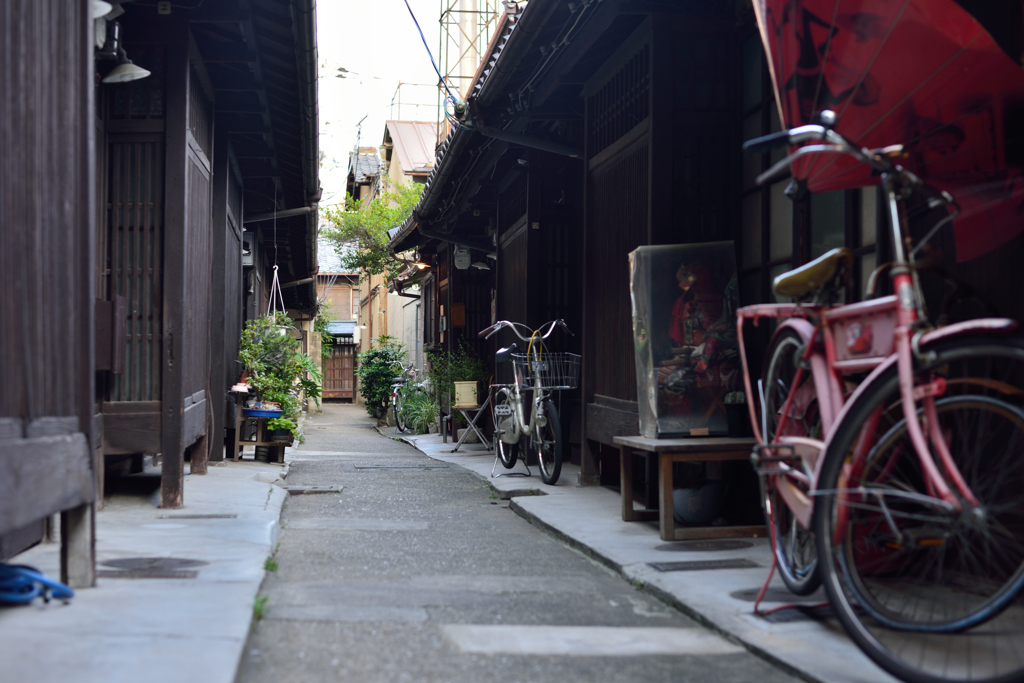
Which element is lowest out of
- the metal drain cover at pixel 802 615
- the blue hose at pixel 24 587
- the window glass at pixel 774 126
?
the metal drain cover at pixel 802 615

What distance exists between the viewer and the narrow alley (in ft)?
10.9

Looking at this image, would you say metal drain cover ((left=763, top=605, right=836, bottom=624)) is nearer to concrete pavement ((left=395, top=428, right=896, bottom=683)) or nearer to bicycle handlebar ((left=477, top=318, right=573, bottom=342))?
concrete pavement ((left=395, top=428, right=896, bottom=683))

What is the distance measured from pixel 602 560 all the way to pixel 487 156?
6.54 meters

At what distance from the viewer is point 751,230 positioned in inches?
258

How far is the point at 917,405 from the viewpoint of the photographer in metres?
2.95

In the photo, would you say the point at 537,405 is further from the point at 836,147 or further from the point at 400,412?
the point at 400,412

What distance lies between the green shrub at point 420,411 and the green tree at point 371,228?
7472 mm

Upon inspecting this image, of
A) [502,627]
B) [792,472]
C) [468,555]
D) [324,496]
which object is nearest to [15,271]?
[502,627]

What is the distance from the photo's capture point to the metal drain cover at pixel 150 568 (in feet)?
14.4

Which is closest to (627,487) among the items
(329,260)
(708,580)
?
(708,580)

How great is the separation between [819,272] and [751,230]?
119 inches

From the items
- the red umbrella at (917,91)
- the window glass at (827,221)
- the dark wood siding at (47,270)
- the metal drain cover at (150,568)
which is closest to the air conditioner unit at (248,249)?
the metal drain cover at (150,568)

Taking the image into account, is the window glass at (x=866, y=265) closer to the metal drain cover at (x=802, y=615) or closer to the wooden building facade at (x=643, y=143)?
the wooden building facade at (x=643, y=143)

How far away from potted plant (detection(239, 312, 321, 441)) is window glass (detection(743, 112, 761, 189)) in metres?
5.93
